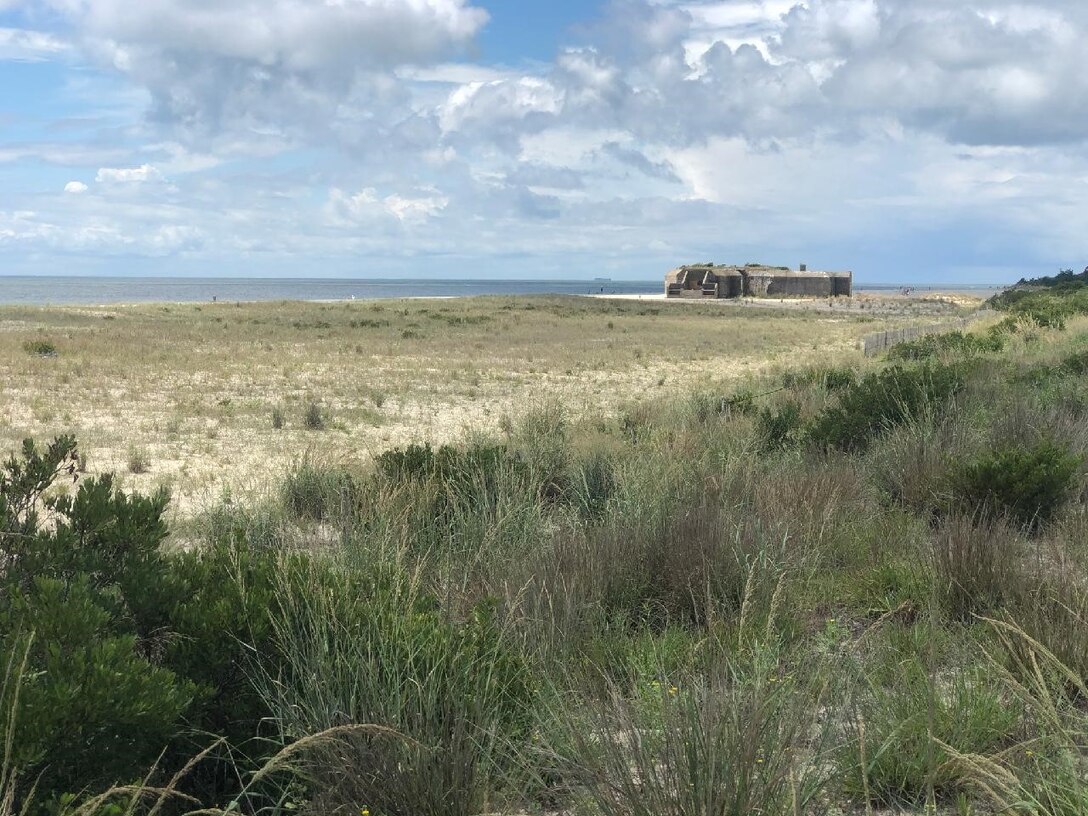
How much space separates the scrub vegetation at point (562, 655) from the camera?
2674 millimetres

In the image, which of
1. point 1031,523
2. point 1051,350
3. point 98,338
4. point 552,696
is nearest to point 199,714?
point 552,696

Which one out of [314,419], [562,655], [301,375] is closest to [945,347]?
[314,419]

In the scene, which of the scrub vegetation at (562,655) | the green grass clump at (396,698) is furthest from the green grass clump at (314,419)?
the green grass clump at (396,698)

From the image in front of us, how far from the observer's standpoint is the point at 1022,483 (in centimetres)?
642

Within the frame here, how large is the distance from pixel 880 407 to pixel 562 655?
713 cm

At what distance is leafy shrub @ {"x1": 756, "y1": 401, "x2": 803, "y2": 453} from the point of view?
9789 millimetres

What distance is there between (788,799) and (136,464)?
34.7ft

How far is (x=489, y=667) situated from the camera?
3.52m

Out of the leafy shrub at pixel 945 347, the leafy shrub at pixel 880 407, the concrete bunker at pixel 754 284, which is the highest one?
the concrete bunker at pixel 754 284

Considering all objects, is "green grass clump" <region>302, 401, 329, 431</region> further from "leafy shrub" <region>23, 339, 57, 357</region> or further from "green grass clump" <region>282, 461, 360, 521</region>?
"leafy shrub" <region>23, 339, 57, 357</region>

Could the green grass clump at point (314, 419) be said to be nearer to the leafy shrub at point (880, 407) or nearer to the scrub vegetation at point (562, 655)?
the leafy shrub at point (880, 407)

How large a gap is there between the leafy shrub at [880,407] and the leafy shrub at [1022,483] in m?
2.41

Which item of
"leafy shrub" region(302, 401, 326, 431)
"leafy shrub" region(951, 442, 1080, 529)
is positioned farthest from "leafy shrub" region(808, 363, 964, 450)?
"leafy shrub" region(302, 401, 326, 431)

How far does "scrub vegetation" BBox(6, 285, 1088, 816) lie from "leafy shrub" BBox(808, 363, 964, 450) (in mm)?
2598
